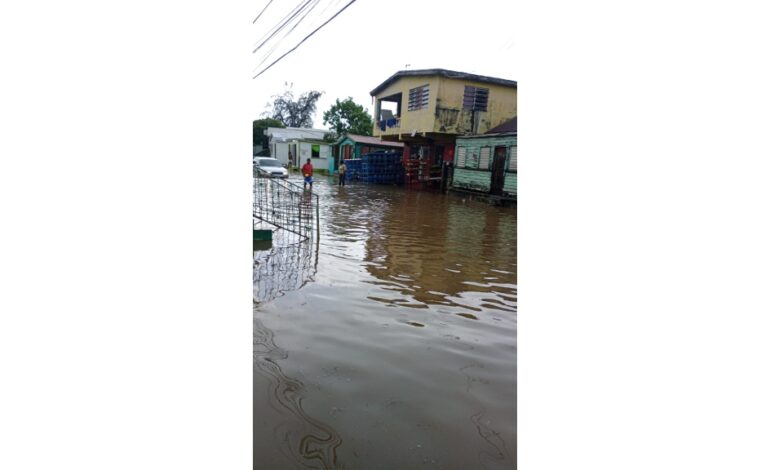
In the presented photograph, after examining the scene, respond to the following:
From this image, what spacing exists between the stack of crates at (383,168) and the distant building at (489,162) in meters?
4.53

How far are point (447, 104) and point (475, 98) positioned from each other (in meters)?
1.37

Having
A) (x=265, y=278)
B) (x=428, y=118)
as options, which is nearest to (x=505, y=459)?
(x=265, y=278)

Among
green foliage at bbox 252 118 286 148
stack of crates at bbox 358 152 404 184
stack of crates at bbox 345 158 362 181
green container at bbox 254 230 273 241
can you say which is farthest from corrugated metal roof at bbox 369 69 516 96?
green foliage at bbox 252 118 286 148

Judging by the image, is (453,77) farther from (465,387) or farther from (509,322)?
(465,387)

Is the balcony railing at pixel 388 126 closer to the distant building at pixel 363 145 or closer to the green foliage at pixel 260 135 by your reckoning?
the distant building at pixel 363 145

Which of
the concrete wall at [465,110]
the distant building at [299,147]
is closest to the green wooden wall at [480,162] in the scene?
the concrete wall at [465,110]

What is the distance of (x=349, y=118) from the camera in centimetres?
4025

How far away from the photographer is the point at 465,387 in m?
2.84

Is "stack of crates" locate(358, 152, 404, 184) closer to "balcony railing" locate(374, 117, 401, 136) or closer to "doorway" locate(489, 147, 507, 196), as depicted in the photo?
"balcony railing" locate(374, 117, 401, 136)

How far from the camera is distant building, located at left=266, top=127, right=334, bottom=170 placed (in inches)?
1284

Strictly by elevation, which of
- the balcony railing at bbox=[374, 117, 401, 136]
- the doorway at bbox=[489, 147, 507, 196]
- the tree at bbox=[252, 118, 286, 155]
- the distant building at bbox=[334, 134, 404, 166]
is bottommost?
the doorway at bbox=[489, 147, 507, 196]

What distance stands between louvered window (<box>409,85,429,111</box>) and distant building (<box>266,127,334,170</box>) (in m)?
13.3

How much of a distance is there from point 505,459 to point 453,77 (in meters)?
16.7

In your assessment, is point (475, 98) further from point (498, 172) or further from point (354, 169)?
point (354, 169)
